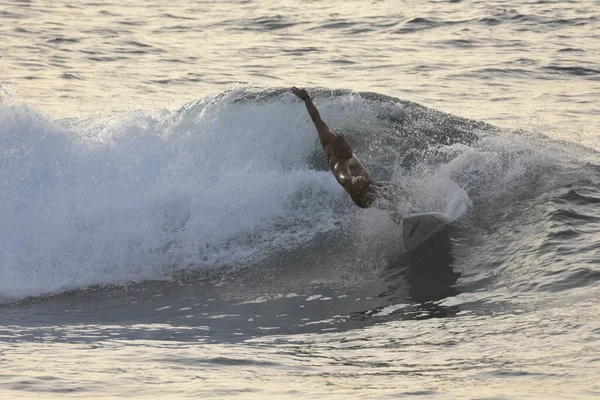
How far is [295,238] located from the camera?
1082cm

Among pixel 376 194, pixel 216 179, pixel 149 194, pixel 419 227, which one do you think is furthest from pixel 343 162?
pixel 149 194

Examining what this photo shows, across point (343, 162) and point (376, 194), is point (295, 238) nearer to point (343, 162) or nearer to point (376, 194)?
point (376, 194)

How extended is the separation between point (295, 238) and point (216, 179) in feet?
5.23

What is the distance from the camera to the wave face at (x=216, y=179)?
10.6 m

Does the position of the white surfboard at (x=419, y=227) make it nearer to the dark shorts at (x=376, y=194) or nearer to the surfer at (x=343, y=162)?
the dark shorts at (x=376, y=194)

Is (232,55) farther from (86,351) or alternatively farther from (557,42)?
(86,351)

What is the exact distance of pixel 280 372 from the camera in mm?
6434

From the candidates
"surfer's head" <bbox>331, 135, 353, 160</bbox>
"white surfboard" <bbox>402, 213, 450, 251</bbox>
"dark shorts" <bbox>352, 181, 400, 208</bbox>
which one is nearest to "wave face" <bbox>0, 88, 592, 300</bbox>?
"dark shorts" <bbox>352, 181, 400, 208</bbox>

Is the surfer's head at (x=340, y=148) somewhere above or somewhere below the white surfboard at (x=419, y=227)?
above

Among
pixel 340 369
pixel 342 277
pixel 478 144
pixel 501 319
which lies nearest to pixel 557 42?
pixel 478 144

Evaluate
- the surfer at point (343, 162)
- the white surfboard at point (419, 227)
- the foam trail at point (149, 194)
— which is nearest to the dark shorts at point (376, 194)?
the surfer at point (343, 162)

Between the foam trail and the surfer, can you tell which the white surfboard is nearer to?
the surfer

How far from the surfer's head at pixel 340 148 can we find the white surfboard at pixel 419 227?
0.90 meters

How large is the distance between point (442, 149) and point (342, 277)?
3.20 metres
